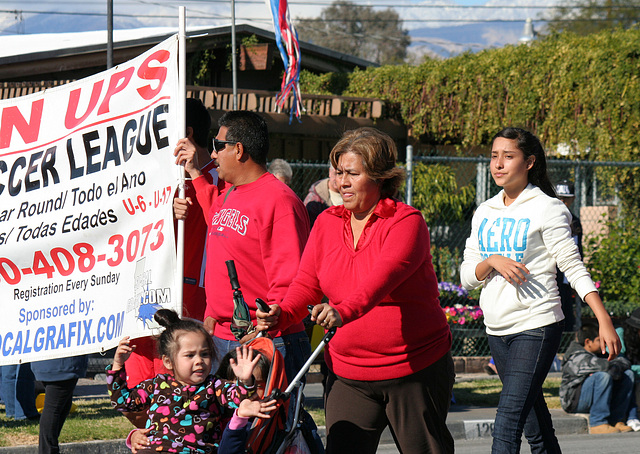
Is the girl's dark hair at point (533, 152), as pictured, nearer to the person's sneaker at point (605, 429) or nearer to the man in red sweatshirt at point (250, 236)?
the man in red sweatshirt at point (250, 236)

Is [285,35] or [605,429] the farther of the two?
[285,35]

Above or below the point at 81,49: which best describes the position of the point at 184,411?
below

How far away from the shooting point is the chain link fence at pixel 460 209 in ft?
38.1

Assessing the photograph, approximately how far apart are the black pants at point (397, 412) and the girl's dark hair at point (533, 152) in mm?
1491

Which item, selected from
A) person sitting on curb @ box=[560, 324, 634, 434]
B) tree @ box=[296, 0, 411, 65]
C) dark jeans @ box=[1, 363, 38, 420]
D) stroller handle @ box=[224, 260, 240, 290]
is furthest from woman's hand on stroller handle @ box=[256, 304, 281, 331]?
tree @ box=[296, 0, 411, 65]

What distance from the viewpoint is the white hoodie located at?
4902 mm

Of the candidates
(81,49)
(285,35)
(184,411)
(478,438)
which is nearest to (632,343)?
(478,438)

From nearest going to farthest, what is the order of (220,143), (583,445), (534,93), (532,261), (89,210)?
1. (220,143)
2. (532,261)
3. (89,210)
4. (583,445)
5. (534,93)

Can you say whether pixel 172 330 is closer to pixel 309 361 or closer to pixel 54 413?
pixel 309 361

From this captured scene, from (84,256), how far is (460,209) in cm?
910

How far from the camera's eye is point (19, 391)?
7918mm

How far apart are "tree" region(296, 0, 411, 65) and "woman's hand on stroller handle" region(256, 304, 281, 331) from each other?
73.7 metres

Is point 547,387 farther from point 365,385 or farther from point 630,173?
point 365,385

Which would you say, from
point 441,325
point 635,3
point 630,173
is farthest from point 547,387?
point 635,3
